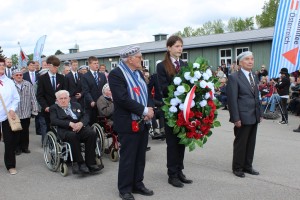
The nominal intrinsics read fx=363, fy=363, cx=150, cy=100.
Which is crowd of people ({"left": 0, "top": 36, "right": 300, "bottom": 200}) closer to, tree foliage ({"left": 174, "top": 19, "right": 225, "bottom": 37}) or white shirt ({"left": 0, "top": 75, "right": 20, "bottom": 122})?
white shirt ({"left": 0, "top": 75, "right": 20, "bottom": 122})

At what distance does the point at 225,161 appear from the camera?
251 inches

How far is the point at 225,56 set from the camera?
22.8m

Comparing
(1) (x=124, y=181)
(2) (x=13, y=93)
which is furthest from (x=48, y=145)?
(1) (x=124, y=181)

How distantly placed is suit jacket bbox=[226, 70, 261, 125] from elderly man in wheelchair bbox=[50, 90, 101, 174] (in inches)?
88.7

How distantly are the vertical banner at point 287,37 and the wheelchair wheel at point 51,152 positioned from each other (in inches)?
326

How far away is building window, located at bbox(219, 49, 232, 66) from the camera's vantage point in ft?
74.0

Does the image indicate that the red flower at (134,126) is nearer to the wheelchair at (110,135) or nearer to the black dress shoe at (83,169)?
the black dress shoe at (83,169)

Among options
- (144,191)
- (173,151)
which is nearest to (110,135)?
(173,151)

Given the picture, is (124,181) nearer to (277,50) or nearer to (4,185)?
(4,185)

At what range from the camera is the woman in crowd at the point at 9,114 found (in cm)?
582

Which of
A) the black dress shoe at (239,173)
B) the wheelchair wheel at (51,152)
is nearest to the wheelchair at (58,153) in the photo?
the wheelchair wheel at (51,152)

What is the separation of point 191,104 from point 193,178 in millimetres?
1304

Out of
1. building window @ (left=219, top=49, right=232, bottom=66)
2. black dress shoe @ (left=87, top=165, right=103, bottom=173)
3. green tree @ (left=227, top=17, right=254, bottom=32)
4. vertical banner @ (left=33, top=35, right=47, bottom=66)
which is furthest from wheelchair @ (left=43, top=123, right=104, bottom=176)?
green tree @ (left=227, top=17, right=254, bottom=32)

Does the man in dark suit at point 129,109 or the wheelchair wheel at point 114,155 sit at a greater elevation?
the man in dark suit at point 129,109
